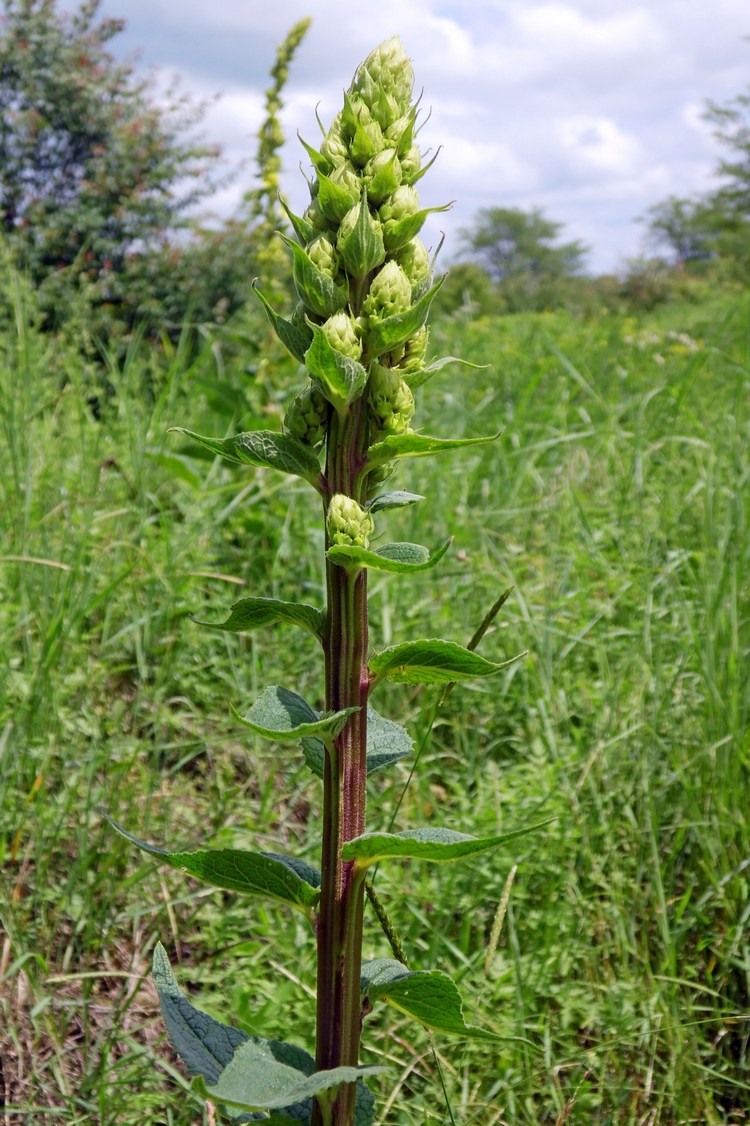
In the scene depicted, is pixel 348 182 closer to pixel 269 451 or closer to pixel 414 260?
pixel 414 260

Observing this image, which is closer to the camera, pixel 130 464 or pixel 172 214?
pixel 130 464

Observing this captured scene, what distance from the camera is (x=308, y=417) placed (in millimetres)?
877

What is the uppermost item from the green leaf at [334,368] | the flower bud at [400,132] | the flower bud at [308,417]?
the flower bud at [400,132]

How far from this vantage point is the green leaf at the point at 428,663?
0.83 metres

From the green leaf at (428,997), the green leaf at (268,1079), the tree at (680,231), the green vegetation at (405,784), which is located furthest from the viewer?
the tree at (680,231)

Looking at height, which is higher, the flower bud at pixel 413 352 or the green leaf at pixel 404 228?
the green leaf at pixel 404 228

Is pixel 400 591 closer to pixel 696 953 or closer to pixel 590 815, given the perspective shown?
pixel 590 815

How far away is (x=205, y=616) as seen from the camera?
2682 millimetres

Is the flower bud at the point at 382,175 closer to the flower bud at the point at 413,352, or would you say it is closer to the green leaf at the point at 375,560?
the flower bud at the point at 413,352

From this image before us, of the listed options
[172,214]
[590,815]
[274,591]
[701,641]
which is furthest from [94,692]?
[172,214]

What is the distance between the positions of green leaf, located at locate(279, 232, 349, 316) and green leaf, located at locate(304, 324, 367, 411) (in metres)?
0.06

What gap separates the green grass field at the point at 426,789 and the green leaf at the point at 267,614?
0.61 m

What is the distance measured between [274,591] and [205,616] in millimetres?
220

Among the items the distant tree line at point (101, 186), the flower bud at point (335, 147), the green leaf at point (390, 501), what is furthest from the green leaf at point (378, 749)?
the distant tree line at point (101, 186)
